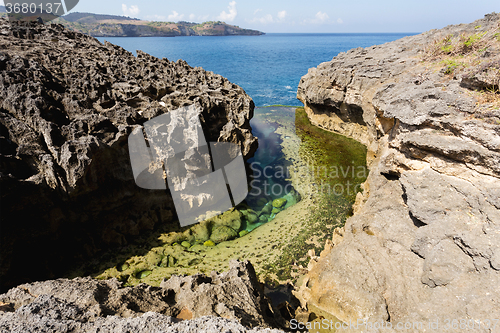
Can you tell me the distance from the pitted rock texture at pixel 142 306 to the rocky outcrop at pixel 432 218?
2927 millimetres

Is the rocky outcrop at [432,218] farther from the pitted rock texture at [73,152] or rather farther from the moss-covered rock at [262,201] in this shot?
the pitted rock texture at [73,152]

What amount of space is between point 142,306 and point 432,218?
812 centimetres

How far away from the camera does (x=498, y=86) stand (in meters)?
7.98

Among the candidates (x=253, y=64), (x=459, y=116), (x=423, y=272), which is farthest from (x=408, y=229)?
(x=253, y=64)

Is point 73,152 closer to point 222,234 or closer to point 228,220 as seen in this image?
point 222,234

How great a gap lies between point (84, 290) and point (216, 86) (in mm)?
14719

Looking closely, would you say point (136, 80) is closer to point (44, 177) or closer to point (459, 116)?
point (44, 177)

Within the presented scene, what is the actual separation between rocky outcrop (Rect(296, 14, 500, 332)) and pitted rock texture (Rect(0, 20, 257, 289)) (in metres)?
8.05

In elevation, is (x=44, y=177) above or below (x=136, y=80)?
below

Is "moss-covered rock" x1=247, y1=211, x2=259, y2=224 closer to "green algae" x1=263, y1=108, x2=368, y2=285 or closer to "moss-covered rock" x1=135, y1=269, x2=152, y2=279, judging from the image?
"green algae" x1=263, y1=108, x2=368, y2=285

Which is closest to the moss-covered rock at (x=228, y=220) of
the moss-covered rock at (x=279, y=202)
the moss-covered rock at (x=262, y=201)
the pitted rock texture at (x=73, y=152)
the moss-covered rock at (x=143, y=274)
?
the moss-covered rock at (x=262, y=201)

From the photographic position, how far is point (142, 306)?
17.0ft

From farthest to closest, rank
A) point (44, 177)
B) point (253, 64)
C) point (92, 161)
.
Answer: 1. point (253, 64)
2. point (92, 161)
3. point (44, 177)

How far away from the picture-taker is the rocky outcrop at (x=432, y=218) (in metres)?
6.28
